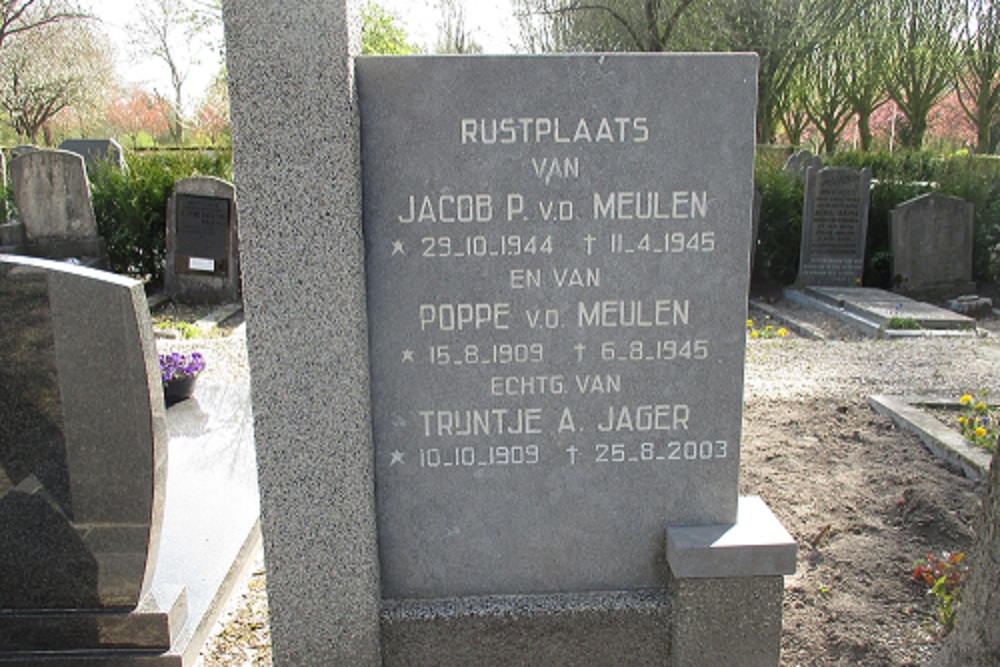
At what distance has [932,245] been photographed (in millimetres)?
10039

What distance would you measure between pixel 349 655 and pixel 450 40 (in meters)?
41.6

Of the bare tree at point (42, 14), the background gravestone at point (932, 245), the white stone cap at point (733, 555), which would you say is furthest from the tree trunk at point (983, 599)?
the bare tree at point (42, 14)

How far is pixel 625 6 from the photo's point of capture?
22.3 meters

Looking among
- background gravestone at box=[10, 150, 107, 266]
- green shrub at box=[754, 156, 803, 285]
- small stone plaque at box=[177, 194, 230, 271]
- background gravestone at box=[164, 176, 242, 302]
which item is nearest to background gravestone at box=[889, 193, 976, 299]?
green shrub at box=[754, 156, 803, 285]

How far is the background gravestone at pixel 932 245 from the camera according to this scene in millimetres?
9992

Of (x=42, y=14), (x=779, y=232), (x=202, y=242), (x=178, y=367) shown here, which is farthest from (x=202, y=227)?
(x=42, y=14)

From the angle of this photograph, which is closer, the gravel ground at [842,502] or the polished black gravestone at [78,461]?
the polished black gravestone at [78,461]

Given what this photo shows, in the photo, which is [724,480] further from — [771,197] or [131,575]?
[771,197]

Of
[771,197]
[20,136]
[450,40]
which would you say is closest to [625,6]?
[771,197]

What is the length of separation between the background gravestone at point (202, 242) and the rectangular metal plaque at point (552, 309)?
25.6ft

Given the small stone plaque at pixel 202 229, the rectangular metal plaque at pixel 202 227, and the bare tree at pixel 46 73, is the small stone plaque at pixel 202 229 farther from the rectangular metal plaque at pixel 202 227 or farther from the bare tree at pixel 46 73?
the bare tree at pixel 46 73

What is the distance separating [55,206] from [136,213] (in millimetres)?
942

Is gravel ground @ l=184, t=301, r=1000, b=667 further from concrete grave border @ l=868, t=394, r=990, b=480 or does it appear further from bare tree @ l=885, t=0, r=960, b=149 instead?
bare tree @ l=885, t=0, r=960, b=149

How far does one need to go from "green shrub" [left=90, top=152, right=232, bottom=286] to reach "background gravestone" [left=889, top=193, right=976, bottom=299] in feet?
32.3
